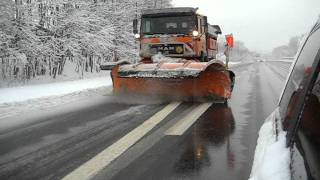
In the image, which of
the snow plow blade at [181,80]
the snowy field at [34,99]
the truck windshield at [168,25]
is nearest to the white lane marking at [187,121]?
the snow plow blade at [181,80]

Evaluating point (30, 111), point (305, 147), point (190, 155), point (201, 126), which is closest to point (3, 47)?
point (30, 111)

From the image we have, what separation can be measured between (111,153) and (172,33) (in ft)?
31.6

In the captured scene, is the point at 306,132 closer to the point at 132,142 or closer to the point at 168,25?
the point at 132,142

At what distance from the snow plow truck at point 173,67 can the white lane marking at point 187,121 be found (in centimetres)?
69

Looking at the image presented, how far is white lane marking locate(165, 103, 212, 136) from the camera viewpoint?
7011 mm

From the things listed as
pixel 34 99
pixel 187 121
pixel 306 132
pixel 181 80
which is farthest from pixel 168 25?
pixel 306 132

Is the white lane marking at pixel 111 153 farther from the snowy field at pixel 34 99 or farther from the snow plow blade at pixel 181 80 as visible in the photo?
the snowy field at pixel 34 99

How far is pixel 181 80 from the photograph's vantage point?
427 inches

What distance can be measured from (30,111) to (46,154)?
467cm

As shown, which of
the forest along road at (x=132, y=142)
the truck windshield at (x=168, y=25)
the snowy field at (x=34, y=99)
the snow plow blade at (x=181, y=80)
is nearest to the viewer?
the forest along road at (x=132, y=142)

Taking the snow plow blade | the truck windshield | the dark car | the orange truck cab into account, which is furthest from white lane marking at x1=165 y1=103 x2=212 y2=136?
the truck windshield

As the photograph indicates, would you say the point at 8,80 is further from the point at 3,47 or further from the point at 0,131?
the point at 0,131

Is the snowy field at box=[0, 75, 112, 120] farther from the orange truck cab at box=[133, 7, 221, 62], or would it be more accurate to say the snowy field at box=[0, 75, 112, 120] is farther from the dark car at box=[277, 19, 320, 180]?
the dark car at box=[277, 19, 320, 180]

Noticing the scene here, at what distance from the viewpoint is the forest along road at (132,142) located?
4.74 metres
